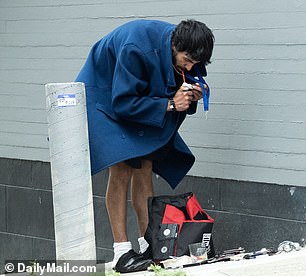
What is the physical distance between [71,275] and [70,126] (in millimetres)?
786

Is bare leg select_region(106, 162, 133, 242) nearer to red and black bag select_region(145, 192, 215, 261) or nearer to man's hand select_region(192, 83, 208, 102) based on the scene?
red and black bag select_region(145, 192, 215, 261)

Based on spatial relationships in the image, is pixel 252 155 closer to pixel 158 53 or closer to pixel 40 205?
pixel 158 53

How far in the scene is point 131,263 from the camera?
625cm

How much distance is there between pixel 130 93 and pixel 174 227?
96 centimetres

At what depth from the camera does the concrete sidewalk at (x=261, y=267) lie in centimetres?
565

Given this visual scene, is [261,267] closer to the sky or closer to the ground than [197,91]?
closer to the ground

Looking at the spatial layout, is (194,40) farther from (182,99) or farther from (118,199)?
(118,199)

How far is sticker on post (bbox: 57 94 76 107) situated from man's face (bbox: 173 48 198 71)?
4.44 feet

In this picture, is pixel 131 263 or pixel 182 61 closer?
pixel 182 61

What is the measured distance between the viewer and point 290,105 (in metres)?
6.41

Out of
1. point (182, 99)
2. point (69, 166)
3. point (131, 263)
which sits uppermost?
point (182, 99)

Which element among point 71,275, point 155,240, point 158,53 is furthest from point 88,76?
point 71,275

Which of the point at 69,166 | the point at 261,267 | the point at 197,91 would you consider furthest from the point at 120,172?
the point at 69,166

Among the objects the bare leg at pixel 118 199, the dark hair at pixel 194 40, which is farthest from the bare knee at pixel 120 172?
the dark hair at pixel 194 40
